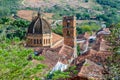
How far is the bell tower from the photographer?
5094cm

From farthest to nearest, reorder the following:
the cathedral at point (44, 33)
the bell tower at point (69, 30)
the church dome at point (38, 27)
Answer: the bell tower at point (69, 30), the cathedral at point (44, 33), the church dome at point (38, 27)

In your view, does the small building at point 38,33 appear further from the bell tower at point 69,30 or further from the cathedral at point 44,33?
the bell tower at point 69,30

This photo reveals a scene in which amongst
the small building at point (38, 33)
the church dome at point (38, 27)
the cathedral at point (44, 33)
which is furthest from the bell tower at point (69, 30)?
the church dome at point (38, 27)

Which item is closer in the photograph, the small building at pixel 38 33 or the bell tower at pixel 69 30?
the small building at pixel 38 33

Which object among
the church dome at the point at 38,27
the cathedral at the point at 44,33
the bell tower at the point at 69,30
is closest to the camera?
the church dome at the point at 38,27

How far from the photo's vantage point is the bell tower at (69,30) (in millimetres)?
50938

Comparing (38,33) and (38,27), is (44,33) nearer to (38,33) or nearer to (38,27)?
(38,33)

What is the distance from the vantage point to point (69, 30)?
5134 centimetres

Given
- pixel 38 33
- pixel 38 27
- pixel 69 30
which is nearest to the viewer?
pixel 38 27

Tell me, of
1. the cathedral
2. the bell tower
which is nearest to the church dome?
the cathedral

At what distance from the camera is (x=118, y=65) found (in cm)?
1734

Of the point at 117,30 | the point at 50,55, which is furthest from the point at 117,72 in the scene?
the point at 50,55

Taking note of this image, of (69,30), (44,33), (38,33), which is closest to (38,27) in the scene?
(38,33)

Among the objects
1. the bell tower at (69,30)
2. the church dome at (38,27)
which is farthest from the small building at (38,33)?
the bell tower at (69,30)
